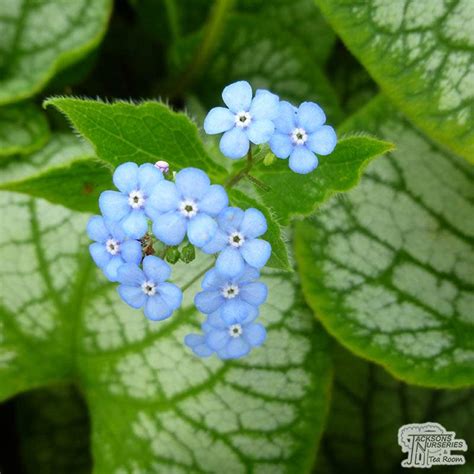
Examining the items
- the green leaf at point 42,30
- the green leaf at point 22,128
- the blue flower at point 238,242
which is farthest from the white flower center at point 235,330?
the green leaf at point 42,30

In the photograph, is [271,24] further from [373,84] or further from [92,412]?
[92,412]

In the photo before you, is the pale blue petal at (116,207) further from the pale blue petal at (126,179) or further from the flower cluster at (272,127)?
the flower cluster at (272,127)

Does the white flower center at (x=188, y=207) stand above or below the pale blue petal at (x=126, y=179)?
below

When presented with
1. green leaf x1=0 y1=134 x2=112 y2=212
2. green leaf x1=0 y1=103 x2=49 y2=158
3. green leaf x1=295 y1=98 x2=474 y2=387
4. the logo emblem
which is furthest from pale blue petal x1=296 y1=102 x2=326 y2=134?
green leaf x1=0 y1=103 x2=49 y2=158

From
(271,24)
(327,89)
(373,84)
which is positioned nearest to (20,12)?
(271,24)

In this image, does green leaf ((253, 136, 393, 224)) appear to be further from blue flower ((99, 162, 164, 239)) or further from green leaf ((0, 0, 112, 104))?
green leaf ((0, 0, 112, 104))

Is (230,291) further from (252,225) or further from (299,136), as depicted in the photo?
(299,136)

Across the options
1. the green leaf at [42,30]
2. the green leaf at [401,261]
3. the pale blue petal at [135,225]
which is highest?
the green leaf at [42,30]
